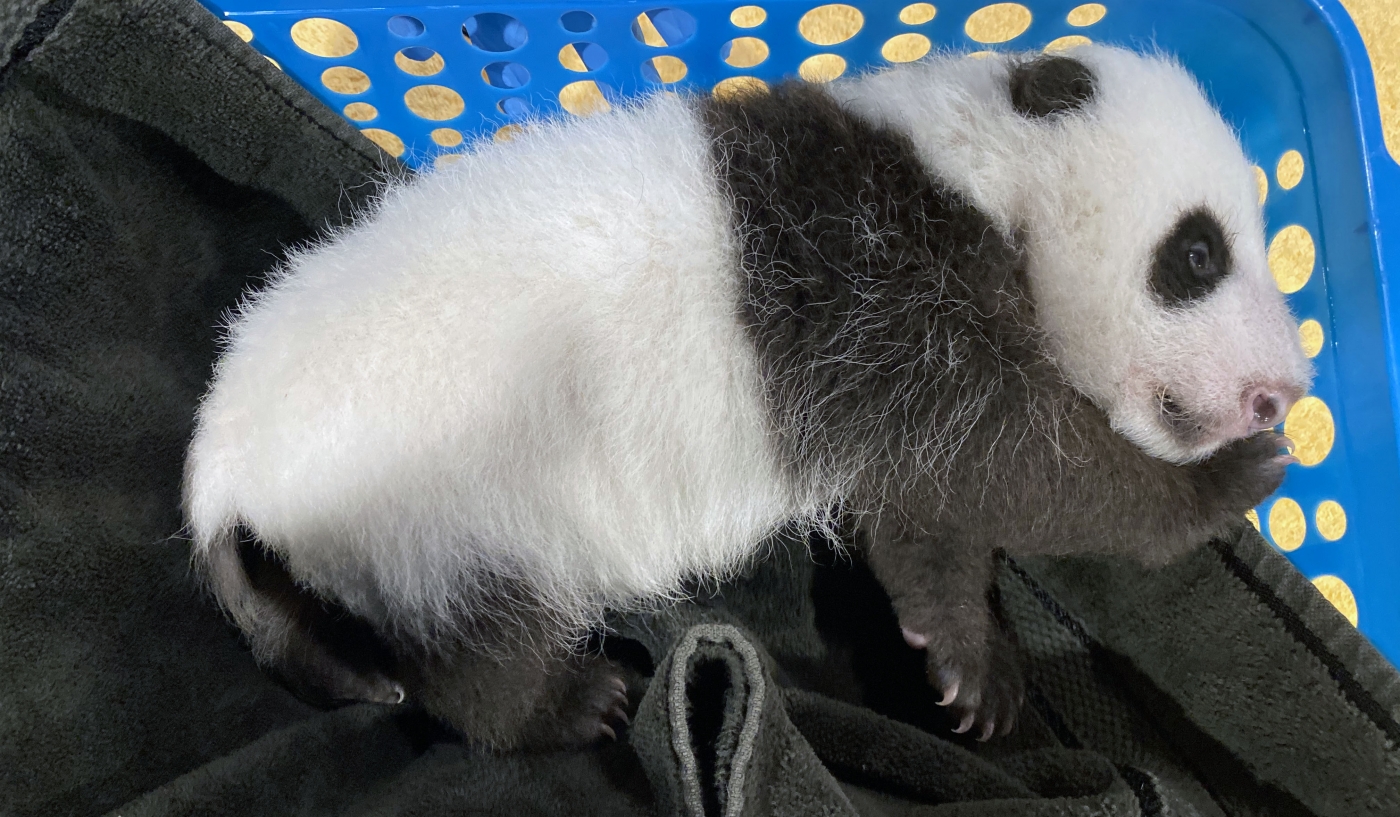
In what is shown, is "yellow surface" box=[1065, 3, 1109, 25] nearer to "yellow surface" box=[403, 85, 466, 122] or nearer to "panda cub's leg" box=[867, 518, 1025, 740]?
"panda cub's leg" box=[867, 518, 1025, 740]

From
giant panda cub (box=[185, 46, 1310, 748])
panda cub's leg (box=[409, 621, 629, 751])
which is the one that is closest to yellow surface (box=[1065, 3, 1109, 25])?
giant panda cub (box=[185, 46, 1310, 748])

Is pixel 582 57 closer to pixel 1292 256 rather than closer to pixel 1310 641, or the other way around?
pixel 1292 256

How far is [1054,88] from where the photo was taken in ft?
3.54

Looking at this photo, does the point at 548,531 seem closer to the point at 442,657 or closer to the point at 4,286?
the point at 442,657

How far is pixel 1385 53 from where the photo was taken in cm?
187

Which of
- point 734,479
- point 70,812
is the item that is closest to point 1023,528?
point 734,479

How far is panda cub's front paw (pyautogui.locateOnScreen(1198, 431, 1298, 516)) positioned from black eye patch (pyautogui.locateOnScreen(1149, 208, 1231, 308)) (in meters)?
0.25

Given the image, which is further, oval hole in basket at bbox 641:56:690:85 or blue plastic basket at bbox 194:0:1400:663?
oval hole in basket at bbox 641:56:690:85

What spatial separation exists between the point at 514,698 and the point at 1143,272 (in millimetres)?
972

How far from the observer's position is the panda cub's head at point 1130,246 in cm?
106

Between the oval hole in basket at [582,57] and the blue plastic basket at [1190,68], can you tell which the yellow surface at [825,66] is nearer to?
the blue plastic basket at [1190,68]

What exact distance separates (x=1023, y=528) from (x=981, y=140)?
48 centimetres

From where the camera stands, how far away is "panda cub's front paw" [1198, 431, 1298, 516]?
1170 mm

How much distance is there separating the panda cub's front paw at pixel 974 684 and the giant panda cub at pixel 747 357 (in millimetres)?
203
